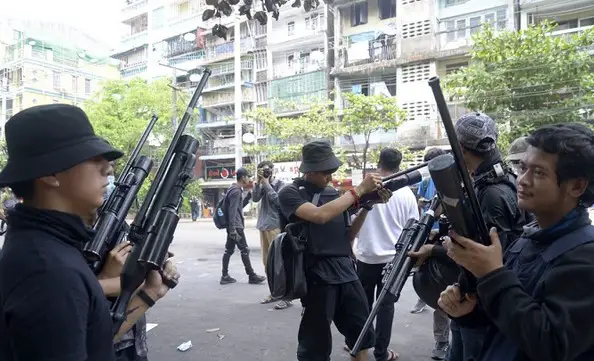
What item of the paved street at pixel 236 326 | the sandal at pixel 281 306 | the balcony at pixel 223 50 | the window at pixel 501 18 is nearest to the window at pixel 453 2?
the window at pixel 501 18

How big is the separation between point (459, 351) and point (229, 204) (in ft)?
17.1

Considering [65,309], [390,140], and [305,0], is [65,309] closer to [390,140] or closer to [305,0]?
[305,0]

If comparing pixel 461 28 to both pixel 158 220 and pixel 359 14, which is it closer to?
pixel 359 14

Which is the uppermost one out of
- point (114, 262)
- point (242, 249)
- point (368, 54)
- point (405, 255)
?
point (368, 54)

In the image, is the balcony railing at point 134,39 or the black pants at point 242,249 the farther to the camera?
the balcony railing at point 134,39

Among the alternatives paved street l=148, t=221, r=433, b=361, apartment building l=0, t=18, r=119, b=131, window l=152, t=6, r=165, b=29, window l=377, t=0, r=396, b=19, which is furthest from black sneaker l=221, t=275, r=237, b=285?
window l=152, t=6, r=165, b=29

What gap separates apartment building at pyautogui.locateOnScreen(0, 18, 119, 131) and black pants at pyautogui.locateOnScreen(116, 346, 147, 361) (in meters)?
35.4

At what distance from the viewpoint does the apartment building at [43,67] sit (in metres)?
36.2

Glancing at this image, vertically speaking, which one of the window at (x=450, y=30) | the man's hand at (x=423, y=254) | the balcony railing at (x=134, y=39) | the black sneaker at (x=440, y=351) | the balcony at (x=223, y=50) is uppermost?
the balcony railing at (x=134, y=39)

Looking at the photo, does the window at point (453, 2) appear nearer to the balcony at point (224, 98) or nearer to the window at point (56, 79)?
the balcony at point (224, 98)

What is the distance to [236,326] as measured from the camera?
16.9ft

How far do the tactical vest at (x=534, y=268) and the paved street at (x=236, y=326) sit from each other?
2.81 metres

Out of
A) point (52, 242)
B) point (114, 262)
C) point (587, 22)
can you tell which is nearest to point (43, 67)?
point (587, 22)

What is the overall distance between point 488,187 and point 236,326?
364cm
